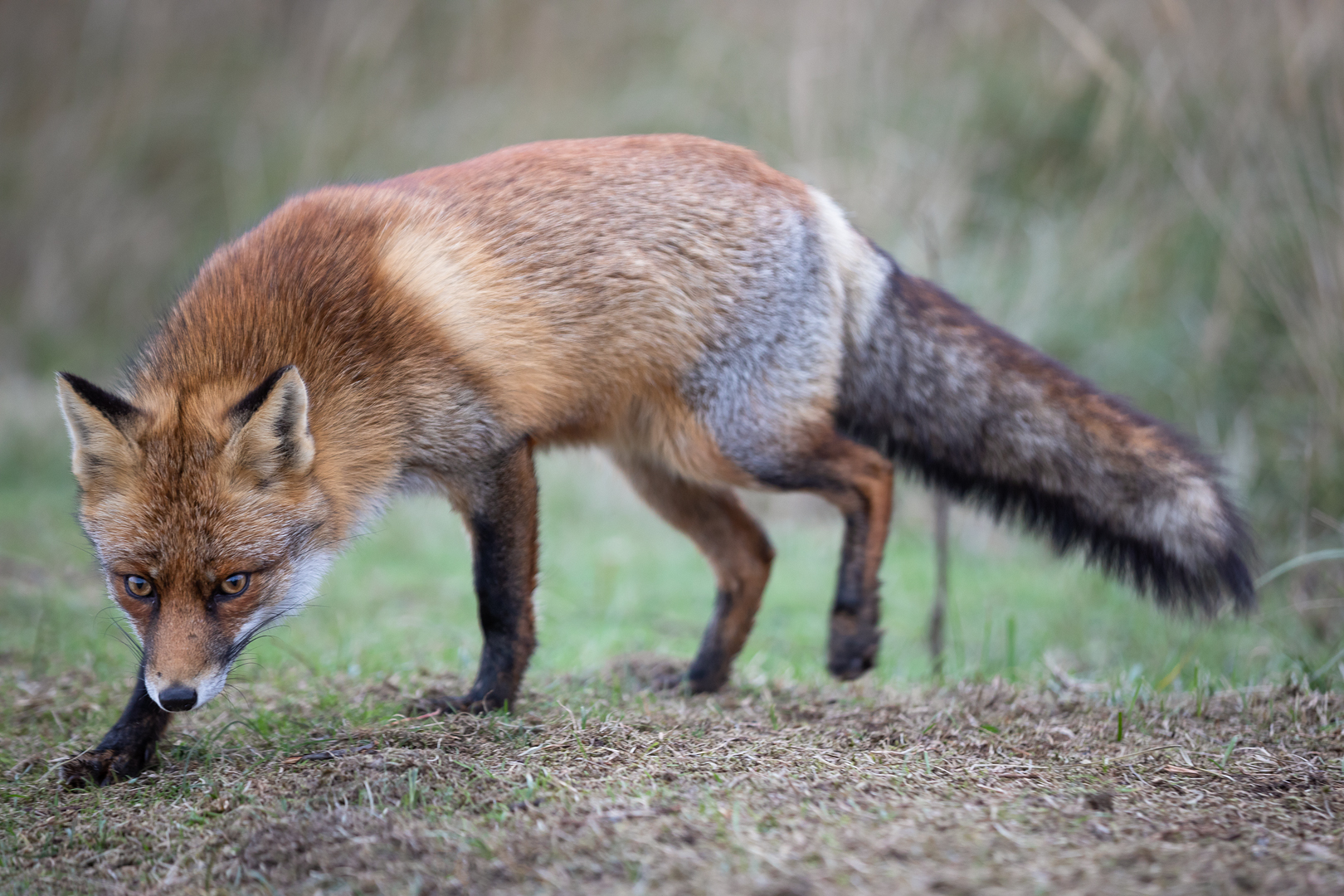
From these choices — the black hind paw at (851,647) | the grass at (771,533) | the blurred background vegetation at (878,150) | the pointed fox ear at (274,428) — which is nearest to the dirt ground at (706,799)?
the grass at (771,533)

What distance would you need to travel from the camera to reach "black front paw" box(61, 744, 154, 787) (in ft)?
9.65

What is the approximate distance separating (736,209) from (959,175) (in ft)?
15.7

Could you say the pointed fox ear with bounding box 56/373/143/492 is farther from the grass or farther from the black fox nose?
the grass

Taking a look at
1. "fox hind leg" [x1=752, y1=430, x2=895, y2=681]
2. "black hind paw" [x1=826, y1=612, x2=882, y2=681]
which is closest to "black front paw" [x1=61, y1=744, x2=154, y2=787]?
"fox hind leg" [x1=752, y1=430, x2=895, y2=681]

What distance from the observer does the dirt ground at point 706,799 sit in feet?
6.81

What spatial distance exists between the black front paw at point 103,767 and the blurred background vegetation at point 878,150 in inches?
68.5

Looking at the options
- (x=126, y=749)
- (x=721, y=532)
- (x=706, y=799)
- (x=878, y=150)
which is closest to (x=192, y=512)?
(x=126, y=749)

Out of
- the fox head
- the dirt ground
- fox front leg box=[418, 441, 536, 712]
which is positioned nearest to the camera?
the dirt ground

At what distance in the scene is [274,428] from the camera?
9.78ft

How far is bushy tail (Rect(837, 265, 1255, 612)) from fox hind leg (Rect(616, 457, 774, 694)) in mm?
634

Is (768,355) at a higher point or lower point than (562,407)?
higher

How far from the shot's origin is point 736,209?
3938 millimetres

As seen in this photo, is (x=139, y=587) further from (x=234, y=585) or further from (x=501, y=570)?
(x=501, y=570)

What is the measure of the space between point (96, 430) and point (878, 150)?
6.33 meters
